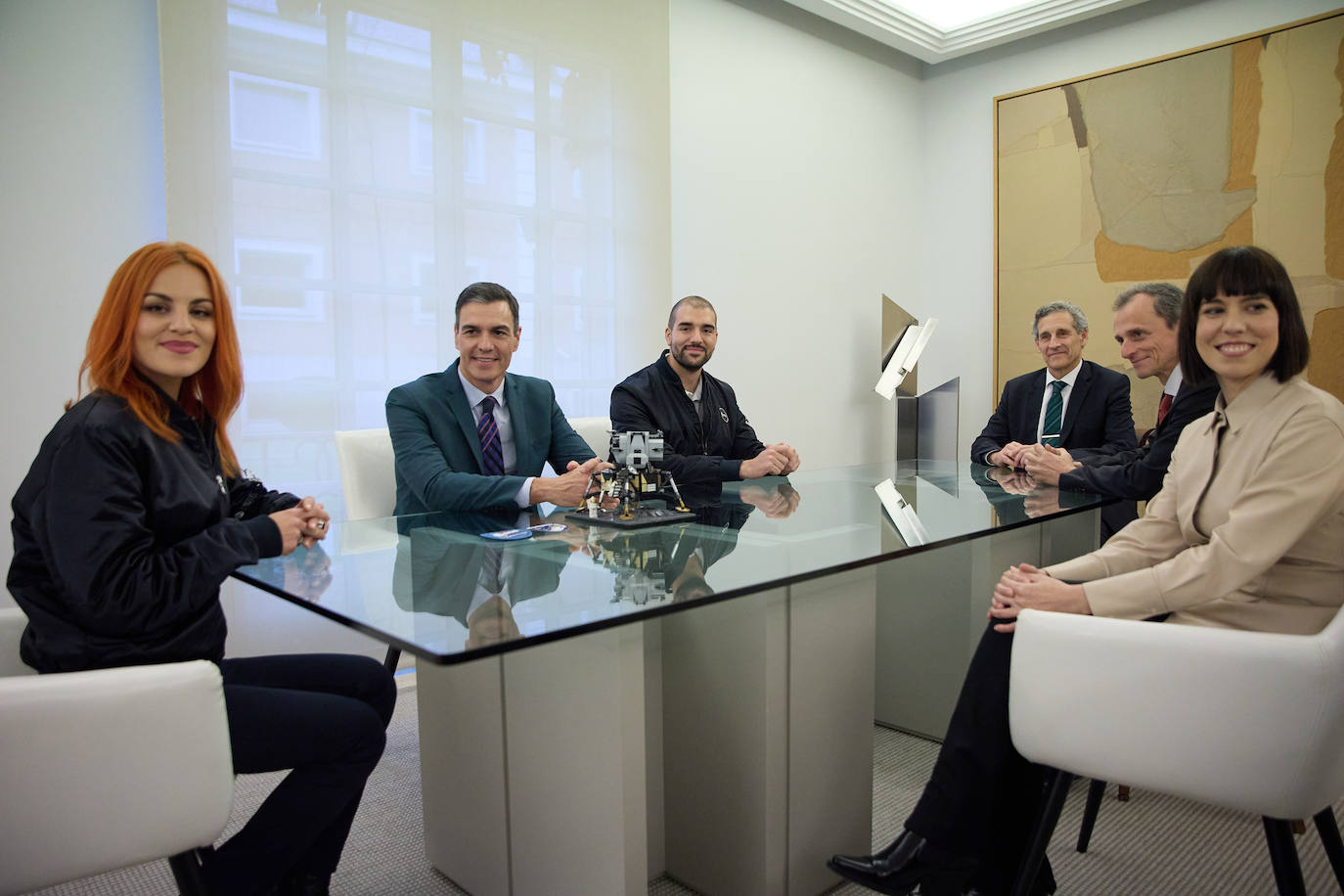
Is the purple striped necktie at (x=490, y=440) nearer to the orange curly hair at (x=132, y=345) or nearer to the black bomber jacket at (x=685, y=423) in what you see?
the black bomber jacket at (x=685, y=423)

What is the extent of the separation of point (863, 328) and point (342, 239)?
11.5ft

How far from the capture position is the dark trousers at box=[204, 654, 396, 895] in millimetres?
1562

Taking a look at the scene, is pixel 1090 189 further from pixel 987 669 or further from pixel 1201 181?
pixel 987 669

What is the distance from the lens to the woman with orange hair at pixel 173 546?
1.44 meters

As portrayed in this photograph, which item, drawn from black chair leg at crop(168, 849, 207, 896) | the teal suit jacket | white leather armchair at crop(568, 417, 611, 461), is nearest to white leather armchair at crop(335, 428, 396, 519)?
the teal suit jacket

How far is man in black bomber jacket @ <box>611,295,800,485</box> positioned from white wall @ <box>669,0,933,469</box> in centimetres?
125

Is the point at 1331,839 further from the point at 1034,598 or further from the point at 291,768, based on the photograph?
the point at 291,768

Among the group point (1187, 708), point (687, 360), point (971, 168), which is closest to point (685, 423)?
point (687, 360)

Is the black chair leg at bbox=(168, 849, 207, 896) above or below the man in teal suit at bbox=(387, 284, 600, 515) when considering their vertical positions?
below

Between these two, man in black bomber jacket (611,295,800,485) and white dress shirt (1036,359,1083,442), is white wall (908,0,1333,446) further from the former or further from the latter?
man in black bomber jacket (611,295,800,485)

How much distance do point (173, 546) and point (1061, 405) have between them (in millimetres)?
3136

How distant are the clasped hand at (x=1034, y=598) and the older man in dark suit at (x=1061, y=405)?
5.28 feet

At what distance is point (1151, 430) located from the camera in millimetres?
3146

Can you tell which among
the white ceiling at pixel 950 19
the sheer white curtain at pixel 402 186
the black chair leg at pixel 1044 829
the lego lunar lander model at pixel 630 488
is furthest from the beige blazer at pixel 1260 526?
the white ceiling at pixel 950 19
